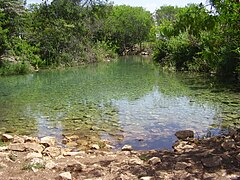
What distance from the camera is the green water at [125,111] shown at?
9.51m

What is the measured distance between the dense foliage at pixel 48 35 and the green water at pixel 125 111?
11.3m

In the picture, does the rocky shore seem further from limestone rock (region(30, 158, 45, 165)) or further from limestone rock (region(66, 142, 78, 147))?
limestone rock (region(66, 142, 78, 147))

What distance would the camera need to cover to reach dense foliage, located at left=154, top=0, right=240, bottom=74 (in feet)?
18.1

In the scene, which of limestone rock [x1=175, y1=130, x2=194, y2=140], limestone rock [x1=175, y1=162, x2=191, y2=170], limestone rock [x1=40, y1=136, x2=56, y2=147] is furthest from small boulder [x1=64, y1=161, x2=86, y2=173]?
limestone rock [x1=175, y1=130, x2=194, y2=140]

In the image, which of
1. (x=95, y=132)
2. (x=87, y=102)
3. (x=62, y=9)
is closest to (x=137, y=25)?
(x=62, y=9)

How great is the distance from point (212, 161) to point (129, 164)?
1442mm

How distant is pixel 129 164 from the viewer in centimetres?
569

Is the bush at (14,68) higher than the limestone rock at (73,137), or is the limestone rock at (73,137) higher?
the bush at (14,68)

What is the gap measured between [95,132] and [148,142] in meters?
1.95

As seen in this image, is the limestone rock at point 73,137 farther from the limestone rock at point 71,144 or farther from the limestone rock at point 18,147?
the limestone rock at point 18,147

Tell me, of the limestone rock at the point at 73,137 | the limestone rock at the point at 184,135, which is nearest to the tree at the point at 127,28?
the limestone rock at the point at 73,137

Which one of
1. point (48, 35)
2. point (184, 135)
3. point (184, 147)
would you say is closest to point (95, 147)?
point (184, 147)

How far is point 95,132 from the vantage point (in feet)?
31.8

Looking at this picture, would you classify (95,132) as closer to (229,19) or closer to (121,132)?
(121,132)
